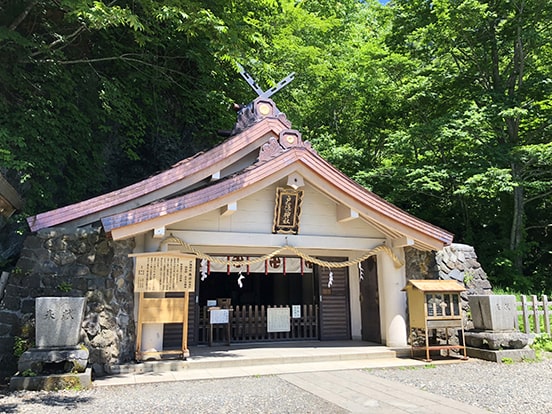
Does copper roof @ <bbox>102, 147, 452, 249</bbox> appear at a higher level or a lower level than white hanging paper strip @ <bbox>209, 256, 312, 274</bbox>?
higher

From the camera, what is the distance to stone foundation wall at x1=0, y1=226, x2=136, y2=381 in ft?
22.4

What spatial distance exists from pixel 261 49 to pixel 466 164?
352 inches

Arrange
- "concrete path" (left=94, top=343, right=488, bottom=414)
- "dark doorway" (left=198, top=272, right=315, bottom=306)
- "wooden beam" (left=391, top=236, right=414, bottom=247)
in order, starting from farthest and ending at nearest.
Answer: "dark doorway" (left=198, top=272, right=315, bottom=306) → "wooden beam" (left=391, top=236, right=414, bottom=247) → "concrete path" (left=94, top=343, right=488, bottom=414)

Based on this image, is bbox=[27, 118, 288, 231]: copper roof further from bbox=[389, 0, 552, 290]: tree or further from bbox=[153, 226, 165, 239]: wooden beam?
bbox=[389, 0, 552, 290]: tree

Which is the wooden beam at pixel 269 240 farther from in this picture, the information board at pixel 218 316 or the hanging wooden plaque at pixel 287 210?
the information board at pixel 218 316

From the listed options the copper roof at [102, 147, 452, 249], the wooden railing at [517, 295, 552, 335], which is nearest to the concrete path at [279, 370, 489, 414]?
the copper roof at [102, 147, 452, 249]

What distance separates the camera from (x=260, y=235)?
9.01 meters

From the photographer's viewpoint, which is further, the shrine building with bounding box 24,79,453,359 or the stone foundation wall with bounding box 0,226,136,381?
the shrine building with bounding box 24,79,453,359

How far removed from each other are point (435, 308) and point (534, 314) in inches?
136

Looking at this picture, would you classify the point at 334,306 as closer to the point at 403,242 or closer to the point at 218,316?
the point at 403,242

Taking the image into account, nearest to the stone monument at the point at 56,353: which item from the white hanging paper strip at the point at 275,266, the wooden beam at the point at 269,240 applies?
the wooden beam at the point at 269,240

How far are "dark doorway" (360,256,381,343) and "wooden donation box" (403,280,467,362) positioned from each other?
59.8 inches

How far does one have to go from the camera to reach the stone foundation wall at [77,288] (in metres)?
6.82

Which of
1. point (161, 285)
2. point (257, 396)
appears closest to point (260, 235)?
point (161, 285)
